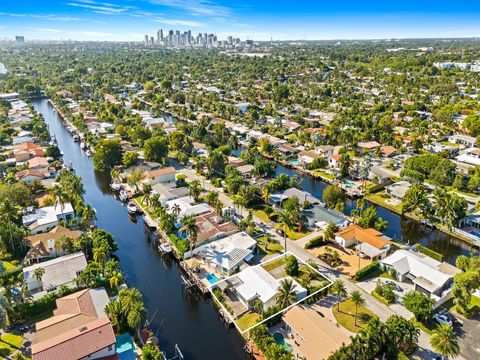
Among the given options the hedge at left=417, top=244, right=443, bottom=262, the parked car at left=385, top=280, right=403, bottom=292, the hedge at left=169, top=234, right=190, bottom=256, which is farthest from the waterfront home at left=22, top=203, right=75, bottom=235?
the hedge at left=417, top=244, right=443, bottom=262

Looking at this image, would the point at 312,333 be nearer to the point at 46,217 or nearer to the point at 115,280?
the point at 115,280

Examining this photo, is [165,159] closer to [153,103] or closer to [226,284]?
[226,284]

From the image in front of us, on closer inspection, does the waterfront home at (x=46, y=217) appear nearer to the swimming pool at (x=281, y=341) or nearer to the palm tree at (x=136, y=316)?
the palm tree at (x=136, y=316)

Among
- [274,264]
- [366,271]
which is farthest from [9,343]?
[366,271]

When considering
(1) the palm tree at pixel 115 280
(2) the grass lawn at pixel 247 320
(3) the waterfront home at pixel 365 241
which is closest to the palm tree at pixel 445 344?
(3) the waterfront home at pixel 365 241

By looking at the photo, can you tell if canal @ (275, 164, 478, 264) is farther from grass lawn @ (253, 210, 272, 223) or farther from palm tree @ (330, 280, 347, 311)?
palm tree @ (330, 280, 347, 311)

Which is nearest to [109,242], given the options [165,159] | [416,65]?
[165,159]
